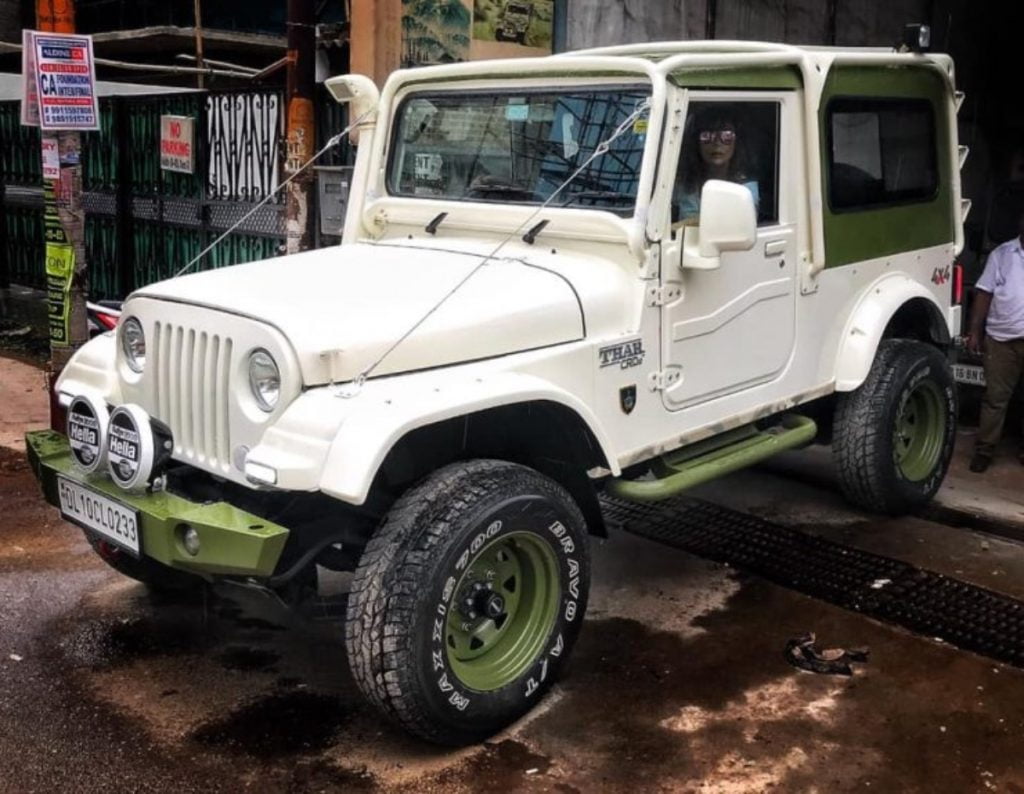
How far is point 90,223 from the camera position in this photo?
34.1ft

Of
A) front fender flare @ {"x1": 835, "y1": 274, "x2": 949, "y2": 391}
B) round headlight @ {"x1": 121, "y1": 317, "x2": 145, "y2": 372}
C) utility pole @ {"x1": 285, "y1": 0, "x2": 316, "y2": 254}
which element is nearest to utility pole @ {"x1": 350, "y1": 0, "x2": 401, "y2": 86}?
utility pole @ {"x1": 285, "y1": 0, "x2": 316, "y2": 254}

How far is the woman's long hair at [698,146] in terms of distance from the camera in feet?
13.9

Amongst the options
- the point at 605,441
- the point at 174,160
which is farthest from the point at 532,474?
the point at 174,160

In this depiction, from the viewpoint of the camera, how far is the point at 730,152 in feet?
14.6

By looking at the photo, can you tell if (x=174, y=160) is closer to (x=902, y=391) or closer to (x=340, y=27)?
(x=340, y=27)

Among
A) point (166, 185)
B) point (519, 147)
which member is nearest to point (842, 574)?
point (519, 147)

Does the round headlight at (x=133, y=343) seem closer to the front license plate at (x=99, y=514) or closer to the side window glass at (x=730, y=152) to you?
the front license plate at (x=99, y=514)

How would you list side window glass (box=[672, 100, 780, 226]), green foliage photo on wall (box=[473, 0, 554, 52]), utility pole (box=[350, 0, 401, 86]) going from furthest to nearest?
green foliage photo on wall (box=[473, 0, 554, 52]) < utility pole (box=[350, 0, 401, 86]) < side window glass (box=[672, 100, 780, 226])

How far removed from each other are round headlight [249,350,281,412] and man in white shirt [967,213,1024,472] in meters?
4.60

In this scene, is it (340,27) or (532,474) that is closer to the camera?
(532,474)

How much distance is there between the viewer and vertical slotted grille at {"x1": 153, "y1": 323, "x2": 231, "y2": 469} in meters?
3.58

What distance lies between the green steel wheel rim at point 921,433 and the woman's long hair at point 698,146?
190 cm

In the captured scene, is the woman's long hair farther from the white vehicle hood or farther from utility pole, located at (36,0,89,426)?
utility pole, located at (36,0,89,426)

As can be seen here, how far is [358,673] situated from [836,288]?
9.30 feet
